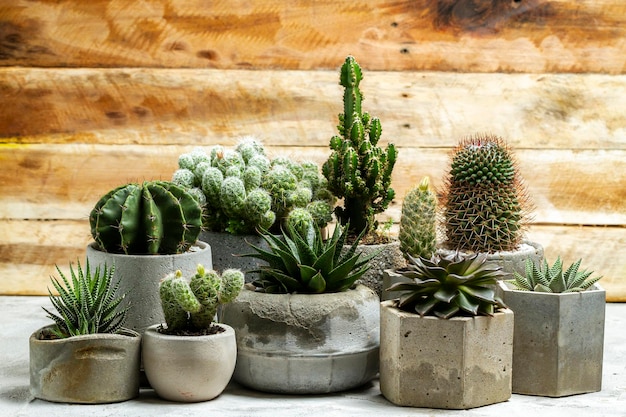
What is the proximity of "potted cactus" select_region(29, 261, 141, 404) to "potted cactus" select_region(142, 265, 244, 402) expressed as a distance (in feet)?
0.22

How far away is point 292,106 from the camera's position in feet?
13.8

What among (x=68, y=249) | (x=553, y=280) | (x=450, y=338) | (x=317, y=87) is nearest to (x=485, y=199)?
(x=553, y=280)

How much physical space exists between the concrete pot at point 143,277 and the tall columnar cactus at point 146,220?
0.05m

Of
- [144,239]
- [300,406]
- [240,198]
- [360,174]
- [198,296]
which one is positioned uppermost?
[360,174]

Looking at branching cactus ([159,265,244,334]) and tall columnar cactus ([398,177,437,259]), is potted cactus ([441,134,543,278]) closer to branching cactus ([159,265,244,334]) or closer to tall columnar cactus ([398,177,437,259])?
tall columnar cactus ([398,177,437,259])

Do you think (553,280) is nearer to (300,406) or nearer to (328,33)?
(300,406)

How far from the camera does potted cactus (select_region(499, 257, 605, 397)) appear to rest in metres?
2.71

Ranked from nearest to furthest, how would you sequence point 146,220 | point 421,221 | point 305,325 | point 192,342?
point 192,342
point 305,325
point 146,220
point 421,221

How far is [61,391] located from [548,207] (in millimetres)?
2491

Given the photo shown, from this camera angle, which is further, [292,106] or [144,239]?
[292,106]

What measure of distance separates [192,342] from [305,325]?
0.35m

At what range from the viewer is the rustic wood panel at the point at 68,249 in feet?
Answer: 13.9

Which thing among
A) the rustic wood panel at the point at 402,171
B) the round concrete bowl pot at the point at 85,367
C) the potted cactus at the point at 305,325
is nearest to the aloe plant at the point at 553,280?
the potted cactus at the point at 305,325

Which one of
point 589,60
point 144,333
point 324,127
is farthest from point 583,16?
point 144,333
